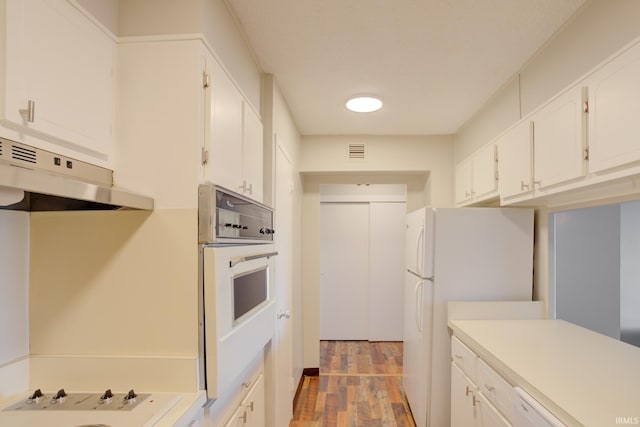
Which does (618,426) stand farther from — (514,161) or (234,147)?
(234,147)

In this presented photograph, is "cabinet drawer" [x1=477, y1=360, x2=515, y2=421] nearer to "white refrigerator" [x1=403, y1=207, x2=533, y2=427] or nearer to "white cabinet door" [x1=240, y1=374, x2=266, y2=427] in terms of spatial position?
"white refrigerator" [x1=403, y1=207, x2=533, y2=427]

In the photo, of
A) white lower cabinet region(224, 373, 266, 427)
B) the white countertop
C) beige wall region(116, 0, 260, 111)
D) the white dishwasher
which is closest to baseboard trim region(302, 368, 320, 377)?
white lower cabinet region(224, 373, 266, 427)

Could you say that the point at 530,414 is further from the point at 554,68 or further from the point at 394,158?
the point at 394,158

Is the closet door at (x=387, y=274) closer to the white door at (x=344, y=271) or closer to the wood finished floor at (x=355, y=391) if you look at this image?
the white door at (x=344, y=271)

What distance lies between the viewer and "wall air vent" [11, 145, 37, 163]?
86 centimetres

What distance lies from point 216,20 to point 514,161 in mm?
1841

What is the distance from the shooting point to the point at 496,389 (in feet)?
5.37

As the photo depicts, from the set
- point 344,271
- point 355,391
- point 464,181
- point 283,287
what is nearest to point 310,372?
point 355,391

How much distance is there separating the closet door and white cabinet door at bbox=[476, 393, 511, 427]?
9.42 feet

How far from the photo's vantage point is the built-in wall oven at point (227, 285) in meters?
1.20

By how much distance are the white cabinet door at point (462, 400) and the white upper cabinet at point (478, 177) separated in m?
1.26

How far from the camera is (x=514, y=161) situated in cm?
212

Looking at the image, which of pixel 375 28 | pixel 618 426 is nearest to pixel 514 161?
pixel 375 28

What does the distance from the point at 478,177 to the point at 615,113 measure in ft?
4.62
